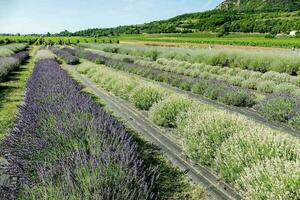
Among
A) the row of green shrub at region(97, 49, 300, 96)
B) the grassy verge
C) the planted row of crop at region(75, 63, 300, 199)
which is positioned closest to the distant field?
Answer: the row of green shrub at region(97, 49, 300, 96)

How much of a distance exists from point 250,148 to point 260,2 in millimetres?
205850

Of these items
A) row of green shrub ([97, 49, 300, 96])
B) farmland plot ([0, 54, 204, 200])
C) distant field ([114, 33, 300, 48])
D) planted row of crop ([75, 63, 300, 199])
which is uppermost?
farmland plot ([0, 54, 204, 200])

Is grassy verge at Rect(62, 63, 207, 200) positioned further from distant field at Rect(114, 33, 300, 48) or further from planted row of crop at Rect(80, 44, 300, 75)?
distant field at Rect(114, 33, 300, 48)

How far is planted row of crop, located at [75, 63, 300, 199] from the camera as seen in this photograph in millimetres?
4610

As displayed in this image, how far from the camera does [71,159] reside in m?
4.88

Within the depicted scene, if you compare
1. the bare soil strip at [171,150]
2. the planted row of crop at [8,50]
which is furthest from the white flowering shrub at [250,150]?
the planted row of crop at [8,50]

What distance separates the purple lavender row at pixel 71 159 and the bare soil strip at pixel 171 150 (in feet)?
3.70

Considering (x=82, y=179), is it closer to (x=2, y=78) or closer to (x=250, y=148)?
(x=250, y=148)

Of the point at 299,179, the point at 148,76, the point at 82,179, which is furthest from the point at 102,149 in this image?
the point at 148,76

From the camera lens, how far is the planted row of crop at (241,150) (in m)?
4.61

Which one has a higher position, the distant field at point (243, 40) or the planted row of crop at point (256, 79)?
Answer: the planted row of crop at point (256, 79)

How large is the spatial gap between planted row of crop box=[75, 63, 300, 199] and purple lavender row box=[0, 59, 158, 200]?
140 cm

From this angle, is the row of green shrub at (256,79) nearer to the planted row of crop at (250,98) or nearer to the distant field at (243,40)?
the planted row of crop at (250,98)

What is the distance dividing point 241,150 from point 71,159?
2.84 metres
